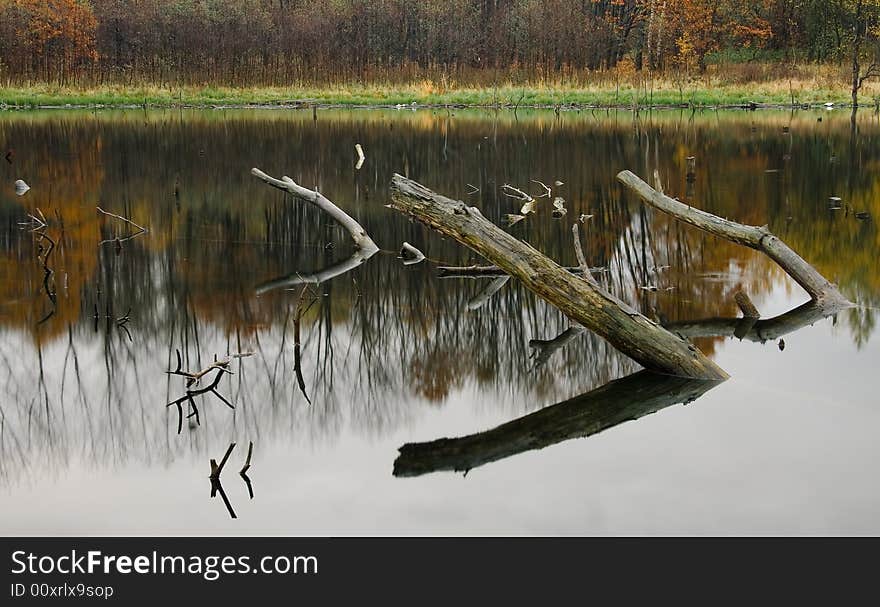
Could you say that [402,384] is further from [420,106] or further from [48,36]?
[48,36]

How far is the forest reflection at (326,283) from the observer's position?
24.5ft

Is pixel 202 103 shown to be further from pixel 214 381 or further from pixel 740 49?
pixel 214 381

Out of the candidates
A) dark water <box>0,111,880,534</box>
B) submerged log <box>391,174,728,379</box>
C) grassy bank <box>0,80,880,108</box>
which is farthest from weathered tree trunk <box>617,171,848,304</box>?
grassy bank <box>0,80,880,108</box>

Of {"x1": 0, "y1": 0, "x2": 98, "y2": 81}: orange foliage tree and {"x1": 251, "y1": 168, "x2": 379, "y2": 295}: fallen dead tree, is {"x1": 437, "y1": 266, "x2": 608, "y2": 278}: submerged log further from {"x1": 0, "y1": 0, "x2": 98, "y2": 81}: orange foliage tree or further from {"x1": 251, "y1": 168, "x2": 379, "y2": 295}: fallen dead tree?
{"x1": 0, "y1": 0, "x2": 98, "y2": 81}: orange foliage tree

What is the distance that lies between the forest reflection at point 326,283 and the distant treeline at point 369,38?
18.7m

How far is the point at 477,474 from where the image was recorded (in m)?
6.25

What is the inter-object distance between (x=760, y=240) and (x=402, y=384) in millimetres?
3607

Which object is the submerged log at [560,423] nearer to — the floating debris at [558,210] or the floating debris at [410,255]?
the floating debris at [410,255]

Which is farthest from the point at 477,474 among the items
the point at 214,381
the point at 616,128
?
the point at 616,128

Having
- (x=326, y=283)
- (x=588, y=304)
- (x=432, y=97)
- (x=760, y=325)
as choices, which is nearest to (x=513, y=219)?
(x=326, y=283)

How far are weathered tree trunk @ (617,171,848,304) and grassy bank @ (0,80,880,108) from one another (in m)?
30.3

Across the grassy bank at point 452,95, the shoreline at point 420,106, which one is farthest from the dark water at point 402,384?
the grassy bank at point 452,95

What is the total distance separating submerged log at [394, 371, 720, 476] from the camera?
651cm
